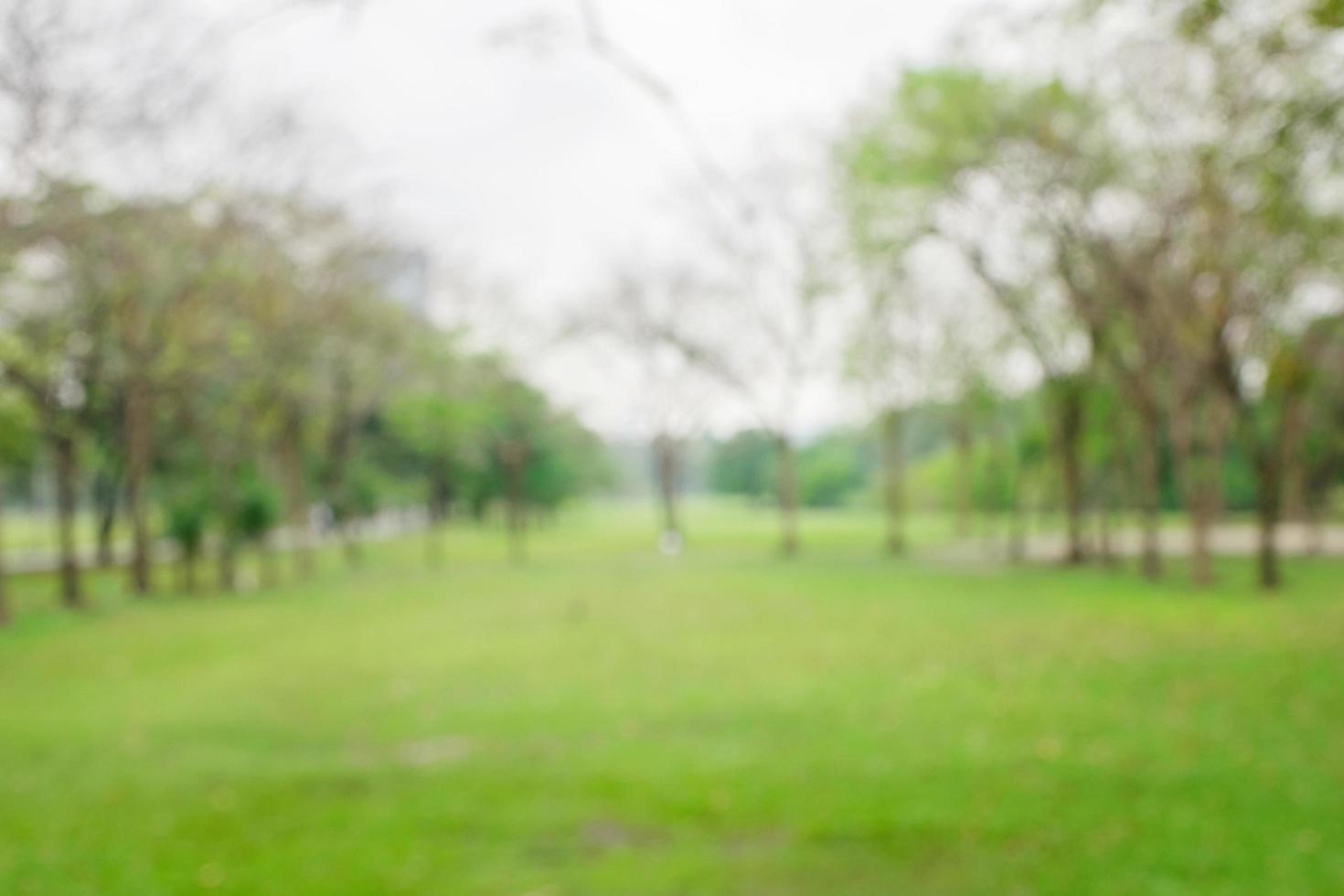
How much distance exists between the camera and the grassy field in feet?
19.0

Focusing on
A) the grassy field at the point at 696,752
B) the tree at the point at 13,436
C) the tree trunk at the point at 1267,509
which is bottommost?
the grassy field at the point at 696,752

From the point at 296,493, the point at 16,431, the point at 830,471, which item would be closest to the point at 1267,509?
the point at 830,471

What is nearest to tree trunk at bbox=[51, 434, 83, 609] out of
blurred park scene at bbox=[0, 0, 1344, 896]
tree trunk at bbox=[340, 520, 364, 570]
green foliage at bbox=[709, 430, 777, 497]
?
blurred park scene at bbox=[0, 0, 1344, 896]

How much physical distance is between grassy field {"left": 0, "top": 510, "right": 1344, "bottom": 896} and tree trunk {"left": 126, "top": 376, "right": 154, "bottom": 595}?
5672 millimetres

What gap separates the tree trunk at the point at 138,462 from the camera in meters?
22.3

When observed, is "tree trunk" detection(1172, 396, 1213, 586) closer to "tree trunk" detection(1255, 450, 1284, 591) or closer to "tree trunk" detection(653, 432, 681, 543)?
"tree trunk" detection(1255, 450, 1284, 591)

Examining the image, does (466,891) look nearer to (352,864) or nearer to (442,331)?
(352,864)

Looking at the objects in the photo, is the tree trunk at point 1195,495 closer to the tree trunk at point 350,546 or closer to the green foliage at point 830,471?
the green foliage at point 830,471

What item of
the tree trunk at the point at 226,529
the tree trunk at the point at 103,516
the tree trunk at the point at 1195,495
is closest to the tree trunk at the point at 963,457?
the tree trunk at the point at 1195,495

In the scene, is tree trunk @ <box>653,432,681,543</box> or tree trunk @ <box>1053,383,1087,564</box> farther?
tree trunk @ <box>653,432,681,543</box>

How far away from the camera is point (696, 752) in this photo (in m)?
8.23

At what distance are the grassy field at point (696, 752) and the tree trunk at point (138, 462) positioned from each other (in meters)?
5.67

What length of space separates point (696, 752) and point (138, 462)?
63.8ft

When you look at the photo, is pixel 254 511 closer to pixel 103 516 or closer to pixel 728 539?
pixel 103 516
